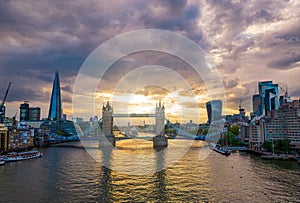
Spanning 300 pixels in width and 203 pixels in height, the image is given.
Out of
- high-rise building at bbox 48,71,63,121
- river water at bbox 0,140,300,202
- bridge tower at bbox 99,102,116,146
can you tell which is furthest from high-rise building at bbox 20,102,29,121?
river water at bbox 0,140,300,202

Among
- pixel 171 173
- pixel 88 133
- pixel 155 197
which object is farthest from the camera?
pixel 88 133

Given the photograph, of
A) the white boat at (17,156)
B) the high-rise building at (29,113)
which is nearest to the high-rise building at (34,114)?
the high-rise building at (29,113)

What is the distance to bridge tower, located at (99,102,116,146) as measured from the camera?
4334cm

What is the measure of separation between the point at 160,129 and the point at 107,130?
35.2 ft

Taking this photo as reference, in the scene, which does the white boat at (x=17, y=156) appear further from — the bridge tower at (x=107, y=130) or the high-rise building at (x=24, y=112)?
the high-rise building at (x=24, y=112)

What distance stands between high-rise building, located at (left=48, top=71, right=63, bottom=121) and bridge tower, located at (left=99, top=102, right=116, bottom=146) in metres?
42.6

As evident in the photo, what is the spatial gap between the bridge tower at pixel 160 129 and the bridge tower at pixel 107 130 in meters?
8.22

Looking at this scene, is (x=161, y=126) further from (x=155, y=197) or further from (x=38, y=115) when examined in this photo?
(x=38, y=115)

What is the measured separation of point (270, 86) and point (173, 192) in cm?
8838

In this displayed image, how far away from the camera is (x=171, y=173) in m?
17.2

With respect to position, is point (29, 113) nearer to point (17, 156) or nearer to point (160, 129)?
point (160, 129)

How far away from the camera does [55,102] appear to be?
88625mm

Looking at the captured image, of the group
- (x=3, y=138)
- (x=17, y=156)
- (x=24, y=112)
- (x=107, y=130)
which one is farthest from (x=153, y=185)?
(x=24, y=112)

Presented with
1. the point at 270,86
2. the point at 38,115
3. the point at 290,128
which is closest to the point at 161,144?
the point at 290,128
